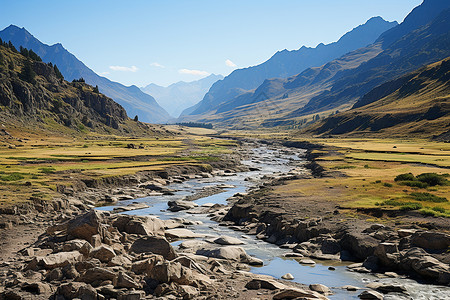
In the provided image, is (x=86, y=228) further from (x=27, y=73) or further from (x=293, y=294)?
(x=27, y=73)

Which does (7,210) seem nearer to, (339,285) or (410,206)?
(339,285)

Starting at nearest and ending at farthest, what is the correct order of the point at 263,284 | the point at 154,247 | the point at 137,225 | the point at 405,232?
1. the point at 263,284
2. the point at 154,247
3. the point at 405,232
4. the point at 137,225

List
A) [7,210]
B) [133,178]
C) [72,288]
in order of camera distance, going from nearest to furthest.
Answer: [72,288] < [7,210] < [133,178]

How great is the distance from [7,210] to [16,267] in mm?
17008

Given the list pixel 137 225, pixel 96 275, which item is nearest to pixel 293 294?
pixel 96 275

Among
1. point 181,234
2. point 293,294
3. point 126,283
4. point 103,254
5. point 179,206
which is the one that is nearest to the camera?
point 126,283

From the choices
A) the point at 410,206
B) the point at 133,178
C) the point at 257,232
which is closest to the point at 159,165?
the point at 133,178

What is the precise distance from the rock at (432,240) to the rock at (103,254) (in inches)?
859

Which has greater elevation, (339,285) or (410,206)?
(410,206)

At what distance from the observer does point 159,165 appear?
87.4m

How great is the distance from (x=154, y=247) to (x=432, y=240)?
2021 cm

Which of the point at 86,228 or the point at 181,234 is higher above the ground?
the point at 86,228

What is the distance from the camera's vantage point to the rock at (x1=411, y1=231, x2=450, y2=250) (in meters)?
26.9

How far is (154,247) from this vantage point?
26062 mm
